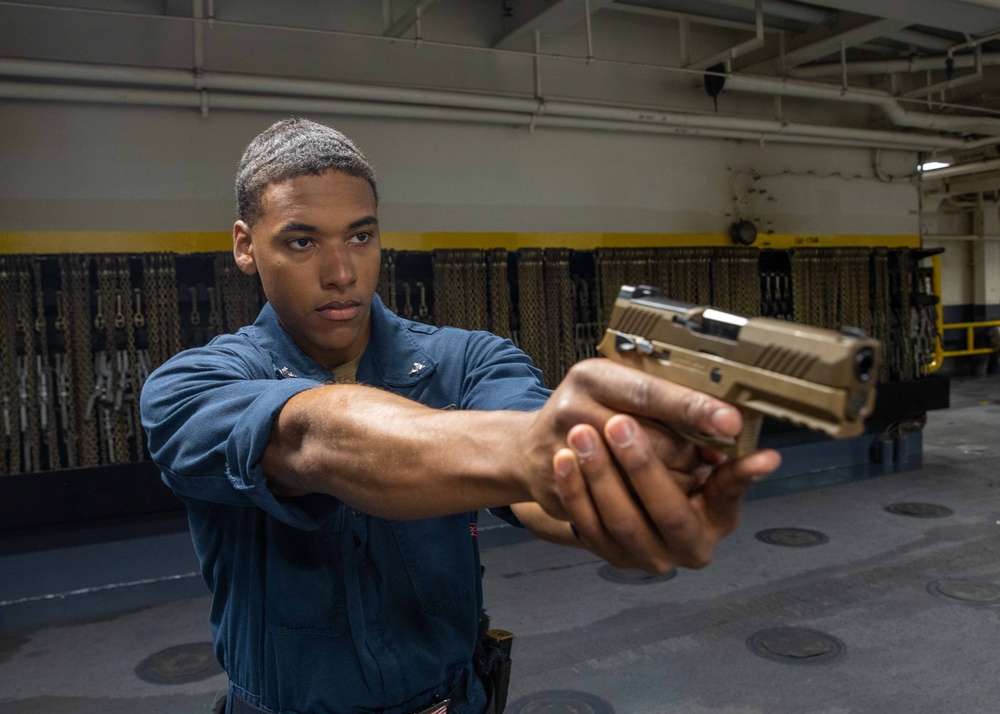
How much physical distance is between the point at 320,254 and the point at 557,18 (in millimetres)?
3678

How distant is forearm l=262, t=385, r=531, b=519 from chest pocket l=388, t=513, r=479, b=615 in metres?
0.31

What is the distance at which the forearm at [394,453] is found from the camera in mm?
932

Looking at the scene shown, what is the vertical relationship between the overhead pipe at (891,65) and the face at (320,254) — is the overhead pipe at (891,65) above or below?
above

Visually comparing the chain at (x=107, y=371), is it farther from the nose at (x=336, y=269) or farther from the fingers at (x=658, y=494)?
the fingers at (x=658, y=494)

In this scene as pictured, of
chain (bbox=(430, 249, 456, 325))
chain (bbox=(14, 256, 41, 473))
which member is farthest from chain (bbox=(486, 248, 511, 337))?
chain (bbox=(14, 256, 41, 473))

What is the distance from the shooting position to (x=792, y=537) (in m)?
4.79

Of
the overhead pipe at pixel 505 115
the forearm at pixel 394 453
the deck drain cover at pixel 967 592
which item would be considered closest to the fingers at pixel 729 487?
the forearm at pixel 394 453

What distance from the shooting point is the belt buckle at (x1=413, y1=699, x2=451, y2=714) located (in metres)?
1.34

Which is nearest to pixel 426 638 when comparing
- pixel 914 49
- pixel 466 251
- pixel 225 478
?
pixel 225 478

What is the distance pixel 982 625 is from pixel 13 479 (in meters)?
4.78

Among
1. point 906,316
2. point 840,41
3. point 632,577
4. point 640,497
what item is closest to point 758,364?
point 640,497

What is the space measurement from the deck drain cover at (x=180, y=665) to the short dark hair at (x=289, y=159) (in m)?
2.53

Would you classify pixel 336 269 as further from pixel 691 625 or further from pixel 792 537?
pixel 792 537

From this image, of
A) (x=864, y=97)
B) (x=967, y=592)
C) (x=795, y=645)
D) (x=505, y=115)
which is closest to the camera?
(x=795, y=645)
